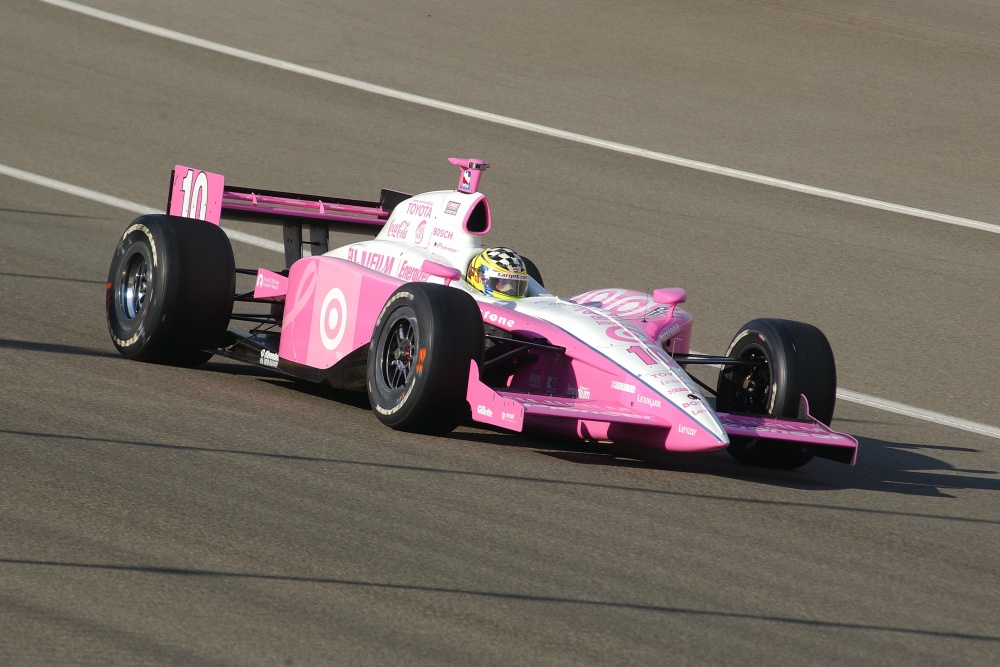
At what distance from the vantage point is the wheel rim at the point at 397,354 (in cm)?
783

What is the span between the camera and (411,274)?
28.9 feet

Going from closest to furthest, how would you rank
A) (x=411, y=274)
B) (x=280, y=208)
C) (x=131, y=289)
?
1. (x=411, y=274)
2. (x=131, y=289)
3. (x=280, y=208)

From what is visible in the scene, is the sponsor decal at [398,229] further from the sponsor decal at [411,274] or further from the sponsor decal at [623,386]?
the sponsor decal at [623,386]

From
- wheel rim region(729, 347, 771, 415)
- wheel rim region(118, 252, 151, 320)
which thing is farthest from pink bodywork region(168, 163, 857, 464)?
wheel rim region(118, 252, 151, 320)

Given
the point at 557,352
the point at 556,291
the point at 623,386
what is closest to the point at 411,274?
the point at 557,352

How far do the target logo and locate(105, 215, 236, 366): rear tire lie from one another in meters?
0.58

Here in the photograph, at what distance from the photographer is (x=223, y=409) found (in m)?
7.91

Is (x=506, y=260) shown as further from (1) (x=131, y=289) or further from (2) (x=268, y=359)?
(1) (x=131, y=289)

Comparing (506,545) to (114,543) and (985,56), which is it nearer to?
(114,543)

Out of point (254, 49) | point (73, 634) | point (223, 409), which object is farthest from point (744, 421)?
point (254, 49)

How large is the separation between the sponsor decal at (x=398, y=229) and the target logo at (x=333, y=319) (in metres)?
0.85

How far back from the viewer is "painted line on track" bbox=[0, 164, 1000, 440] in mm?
10312

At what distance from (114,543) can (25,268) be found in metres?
6.76

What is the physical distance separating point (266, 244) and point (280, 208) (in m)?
4.30
